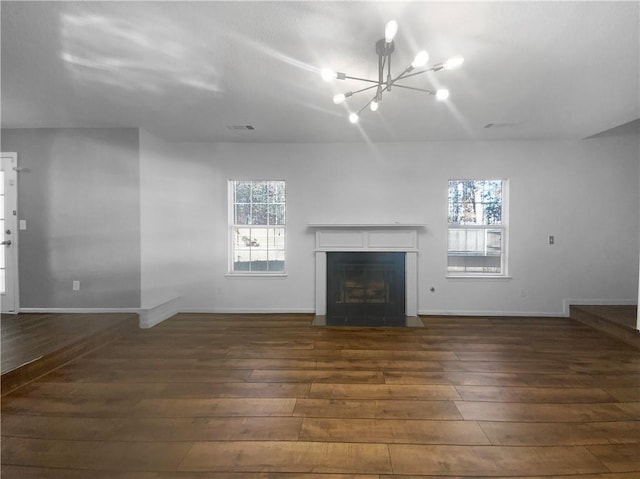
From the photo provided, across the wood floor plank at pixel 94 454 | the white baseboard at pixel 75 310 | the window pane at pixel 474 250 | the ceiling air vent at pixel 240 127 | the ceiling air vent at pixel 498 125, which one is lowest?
the wood floor plank at pixel 94 454

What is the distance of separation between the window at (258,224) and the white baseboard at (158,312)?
3.01 feet

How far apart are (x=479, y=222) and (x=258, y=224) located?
10.6 ft

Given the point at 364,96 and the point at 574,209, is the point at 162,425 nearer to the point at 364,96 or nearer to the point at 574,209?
the point at 364,96

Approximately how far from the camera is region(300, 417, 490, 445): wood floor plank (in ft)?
5.38

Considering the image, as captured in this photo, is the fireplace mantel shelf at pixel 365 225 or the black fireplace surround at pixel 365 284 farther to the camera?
the black fireplace surround at pixel 365 284

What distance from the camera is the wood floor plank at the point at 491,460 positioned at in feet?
4.70

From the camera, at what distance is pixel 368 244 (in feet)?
13.3

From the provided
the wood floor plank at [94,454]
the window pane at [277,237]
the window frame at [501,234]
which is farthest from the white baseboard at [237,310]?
the wood floor plank at [94,454]

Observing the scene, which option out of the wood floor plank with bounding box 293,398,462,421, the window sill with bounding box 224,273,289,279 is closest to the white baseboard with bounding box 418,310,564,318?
the window sill with bounding box 224,273,289,279

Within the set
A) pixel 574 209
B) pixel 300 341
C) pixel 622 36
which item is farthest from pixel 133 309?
pixel 574 209

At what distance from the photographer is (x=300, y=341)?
3.12m

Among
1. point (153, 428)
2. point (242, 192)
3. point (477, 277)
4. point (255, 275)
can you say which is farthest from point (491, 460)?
point (242, 192)

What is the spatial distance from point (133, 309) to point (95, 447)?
226 centimetres

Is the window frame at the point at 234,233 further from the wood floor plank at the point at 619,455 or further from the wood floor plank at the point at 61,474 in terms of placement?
the wood floor plank at the point at 619,455
